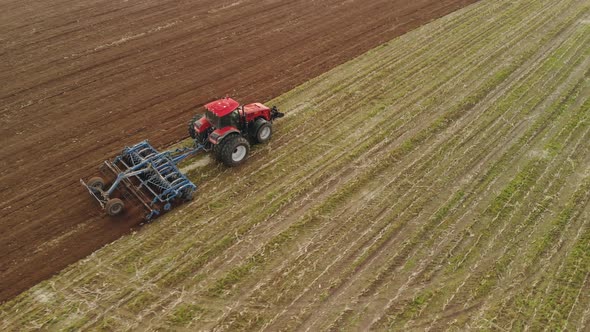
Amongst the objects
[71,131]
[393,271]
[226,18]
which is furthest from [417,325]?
[226,18]

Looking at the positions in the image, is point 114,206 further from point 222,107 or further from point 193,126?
point 222,107

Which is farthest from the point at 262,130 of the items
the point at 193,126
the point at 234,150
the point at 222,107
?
the point at 193,126

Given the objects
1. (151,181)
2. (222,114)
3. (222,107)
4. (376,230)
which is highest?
(222,107)

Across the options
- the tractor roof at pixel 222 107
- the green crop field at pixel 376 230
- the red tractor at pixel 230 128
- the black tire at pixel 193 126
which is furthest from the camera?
the black tire at pixel 193 126

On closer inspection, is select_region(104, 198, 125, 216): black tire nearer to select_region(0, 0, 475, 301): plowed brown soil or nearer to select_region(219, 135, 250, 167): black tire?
select_region(0, 0, 475, 301): plowed brown soil

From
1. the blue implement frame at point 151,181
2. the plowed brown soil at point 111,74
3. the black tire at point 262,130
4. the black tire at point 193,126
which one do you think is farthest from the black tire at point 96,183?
the black tire at point 262,130

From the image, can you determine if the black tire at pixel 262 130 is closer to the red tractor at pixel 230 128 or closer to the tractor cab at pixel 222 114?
the red tractor at pixel 230 128

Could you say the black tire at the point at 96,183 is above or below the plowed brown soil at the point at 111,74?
below
